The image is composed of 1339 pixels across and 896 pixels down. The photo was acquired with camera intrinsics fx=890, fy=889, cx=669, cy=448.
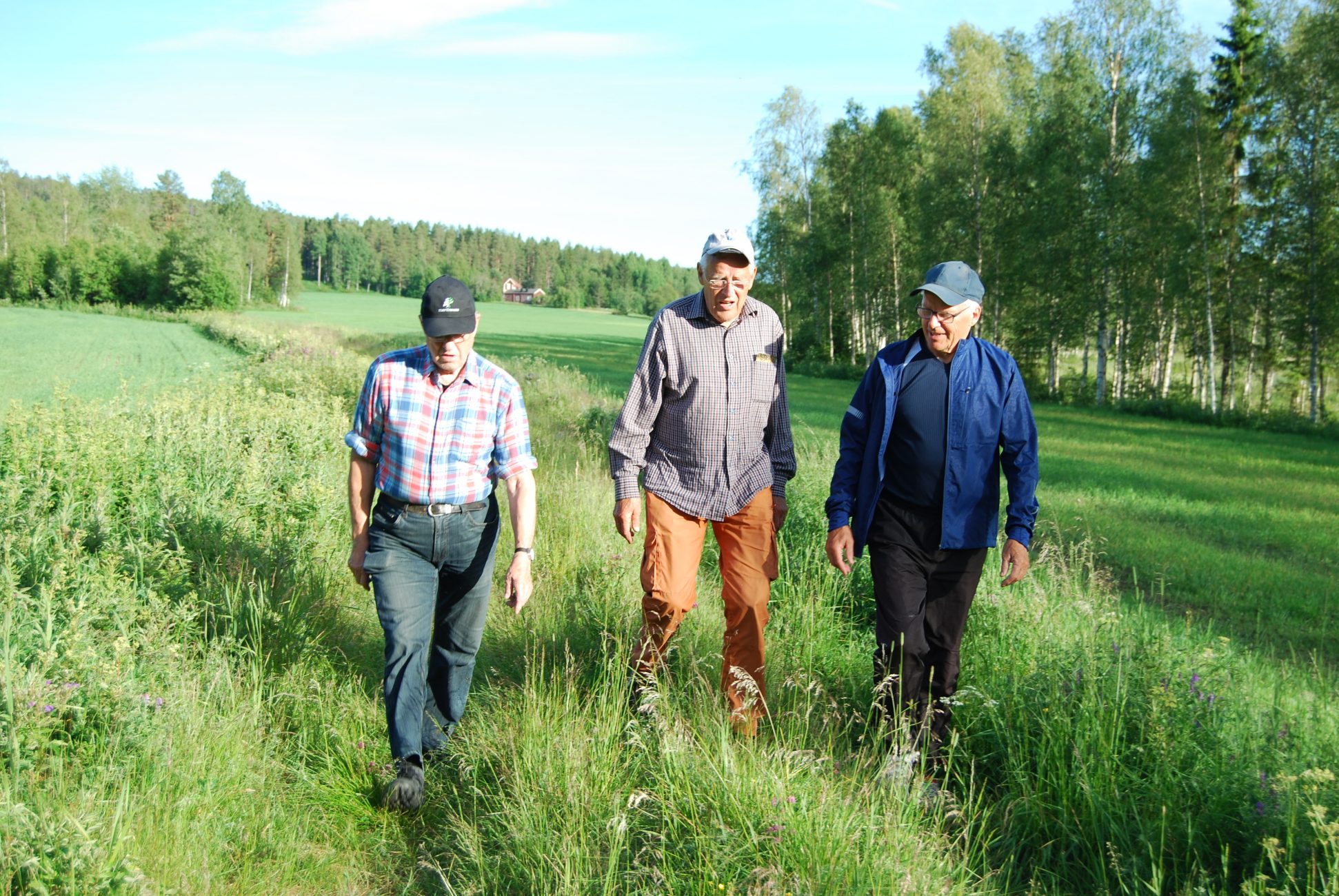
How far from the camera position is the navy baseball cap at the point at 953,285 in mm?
3680

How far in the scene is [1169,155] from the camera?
26109 mm

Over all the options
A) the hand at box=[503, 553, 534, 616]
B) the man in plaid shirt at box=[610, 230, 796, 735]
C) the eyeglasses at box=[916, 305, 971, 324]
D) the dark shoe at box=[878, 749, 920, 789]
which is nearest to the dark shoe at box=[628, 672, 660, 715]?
the man in plaid shirt at box=[610, 230, 796, 735]

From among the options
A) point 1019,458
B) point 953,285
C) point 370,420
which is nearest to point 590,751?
point 370,420

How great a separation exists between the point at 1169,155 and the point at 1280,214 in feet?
11.6

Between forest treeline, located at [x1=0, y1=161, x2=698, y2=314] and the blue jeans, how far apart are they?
80574 mm

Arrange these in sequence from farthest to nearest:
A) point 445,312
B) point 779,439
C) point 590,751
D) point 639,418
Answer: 1. point 779,439
2. point 639,418
3. point 445,312
4. point 590,751

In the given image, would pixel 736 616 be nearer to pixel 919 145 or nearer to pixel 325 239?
pixel 919 145

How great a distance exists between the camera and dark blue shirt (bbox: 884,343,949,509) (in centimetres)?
375

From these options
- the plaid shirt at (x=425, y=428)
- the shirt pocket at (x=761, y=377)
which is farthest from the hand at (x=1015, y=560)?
the plaid shirt at (x=425, y=428)

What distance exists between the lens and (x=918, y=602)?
3.77m

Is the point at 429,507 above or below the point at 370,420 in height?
below

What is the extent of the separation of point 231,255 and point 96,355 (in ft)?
153

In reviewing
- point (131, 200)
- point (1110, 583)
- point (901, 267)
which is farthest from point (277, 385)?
point (131, 200)

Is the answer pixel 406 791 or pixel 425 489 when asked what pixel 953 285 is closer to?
pixel 425 489
